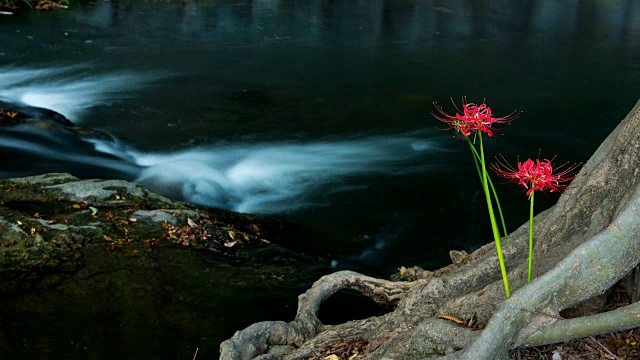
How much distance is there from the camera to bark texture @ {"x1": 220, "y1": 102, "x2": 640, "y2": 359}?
3223mm

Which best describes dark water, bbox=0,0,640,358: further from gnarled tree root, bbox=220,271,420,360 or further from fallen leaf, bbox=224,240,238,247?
gnarled tree root, bbox=220,271,420,360

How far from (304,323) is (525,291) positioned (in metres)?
1.94

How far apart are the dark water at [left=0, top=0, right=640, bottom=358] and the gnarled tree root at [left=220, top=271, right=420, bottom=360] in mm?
2188

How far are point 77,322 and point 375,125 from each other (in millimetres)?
7784

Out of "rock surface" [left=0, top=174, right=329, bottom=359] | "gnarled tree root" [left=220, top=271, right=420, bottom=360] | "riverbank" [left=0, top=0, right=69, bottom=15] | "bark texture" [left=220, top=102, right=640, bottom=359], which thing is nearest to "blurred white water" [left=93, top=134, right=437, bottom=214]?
"rock surface" [left=0, top=174, right=329, bottom=359]

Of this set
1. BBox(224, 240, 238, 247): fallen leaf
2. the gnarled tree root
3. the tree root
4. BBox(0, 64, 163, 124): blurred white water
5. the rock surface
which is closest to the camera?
the tree root

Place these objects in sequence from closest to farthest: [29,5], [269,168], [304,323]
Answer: [304,323]
[269,168]
[29,5]

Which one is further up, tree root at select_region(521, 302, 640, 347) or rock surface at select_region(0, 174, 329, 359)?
tree root at select_region(521, 302, 640, 347)

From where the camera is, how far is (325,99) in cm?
1330

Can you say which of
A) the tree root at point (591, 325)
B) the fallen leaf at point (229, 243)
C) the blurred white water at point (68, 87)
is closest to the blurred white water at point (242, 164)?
the blurred white water at point (68, 87)

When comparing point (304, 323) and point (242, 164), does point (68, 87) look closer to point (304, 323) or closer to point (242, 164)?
point (242, 164)

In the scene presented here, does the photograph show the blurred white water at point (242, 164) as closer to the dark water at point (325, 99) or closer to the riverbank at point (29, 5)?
the dark water at point (325, 99)

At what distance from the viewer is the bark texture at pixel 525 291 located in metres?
3.22

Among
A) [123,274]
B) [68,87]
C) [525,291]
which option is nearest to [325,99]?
[68,87]
